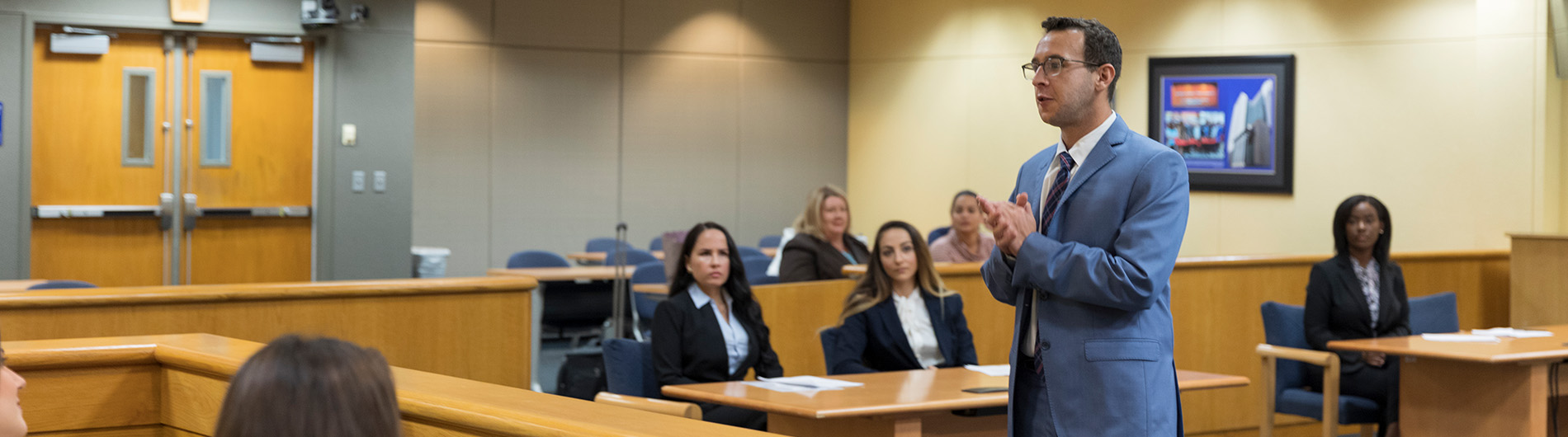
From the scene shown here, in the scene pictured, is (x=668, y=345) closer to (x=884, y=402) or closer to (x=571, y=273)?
(x=884, y=402)

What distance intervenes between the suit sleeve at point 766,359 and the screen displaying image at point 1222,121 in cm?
477

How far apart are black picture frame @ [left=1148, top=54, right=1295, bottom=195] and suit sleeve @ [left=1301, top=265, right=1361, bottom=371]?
10.4ft

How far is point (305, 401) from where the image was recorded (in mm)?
1180

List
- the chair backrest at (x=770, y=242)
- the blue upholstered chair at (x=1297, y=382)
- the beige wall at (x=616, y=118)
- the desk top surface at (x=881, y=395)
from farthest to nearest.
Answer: the chair backrest at (x=770, y=242) < the beige wall at (x=616, y=118) < the blue upholstered chair at (x=1297, y=382) < the desk top surface at (x=881, y=395)

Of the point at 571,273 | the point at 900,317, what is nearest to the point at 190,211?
the point at 571,273

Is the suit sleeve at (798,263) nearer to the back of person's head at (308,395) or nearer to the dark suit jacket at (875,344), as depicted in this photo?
the dark suit jacket at (875,344)

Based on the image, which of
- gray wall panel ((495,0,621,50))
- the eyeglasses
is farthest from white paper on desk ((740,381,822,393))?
gray wall panel ((495,0,621,50))

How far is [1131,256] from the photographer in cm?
212

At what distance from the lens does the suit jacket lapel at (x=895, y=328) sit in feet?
15.4

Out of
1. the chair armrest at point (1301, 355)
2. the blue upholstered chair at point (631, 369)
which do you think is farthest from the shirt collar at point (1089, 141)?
the chair armrest at point (1301, 355)

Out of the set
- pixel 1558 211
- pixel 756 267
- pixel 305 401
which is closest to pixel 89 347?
pixel 305 401

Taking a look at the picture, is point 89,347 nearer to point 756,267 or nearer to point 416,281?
point 416,281

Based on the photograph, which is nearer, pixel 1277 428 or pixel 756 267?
pixel 1277 428

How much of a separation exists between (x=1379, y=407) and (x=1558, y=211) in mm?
3051
